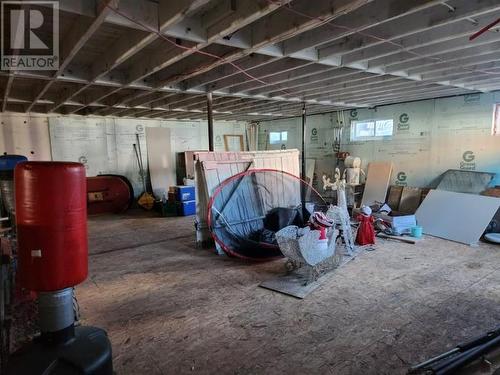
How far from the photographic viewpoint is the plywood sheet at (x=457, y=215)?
482 centimetres

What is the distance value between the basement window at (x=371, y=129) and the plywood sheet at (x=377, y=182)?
654mm

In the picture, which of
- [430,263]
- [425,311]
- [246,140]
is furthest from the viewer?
[246,140]

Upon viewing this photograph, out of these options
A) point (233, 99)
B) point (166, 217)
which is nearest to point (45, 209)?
point (233, 99)

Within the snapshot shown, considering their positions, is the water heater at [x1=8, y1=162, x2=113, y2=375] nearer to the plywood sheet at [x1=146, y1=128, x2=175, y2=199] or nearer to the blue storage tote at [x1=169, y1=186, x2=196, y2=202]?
the blue storage tote at [x1=169, y1=186, x2=196, y2=202]

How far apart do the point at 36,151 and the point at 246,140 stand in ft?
19.3

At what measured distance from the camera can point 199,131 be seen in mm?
9516

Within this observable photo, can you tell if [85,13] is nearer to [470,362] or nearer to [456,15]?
[456,15]

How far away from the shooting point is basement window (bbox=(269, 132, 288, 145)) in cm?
962

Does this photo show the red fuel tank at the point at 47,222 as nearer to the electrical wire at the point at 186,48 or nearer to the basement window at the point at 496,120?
the electrical wire at the point at 186,48

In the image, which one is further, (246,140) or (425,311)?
(246,140)

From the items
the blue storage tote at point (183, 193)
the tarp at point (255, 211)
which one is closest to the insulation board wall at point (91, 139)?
the blue storage tote at point (183, 193)

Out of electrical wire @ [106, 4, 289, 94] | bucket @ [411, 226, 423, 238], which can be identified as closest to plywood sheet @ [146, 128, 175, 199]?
electrical wire @ [106, 4, 289, 94]

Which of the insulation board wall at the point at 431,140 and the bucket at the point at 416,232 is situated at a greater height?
the insulation board wall at the point at 431,140

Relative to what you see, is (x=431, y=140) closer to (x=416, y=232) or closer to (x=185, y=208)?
(x=416, y=232)
